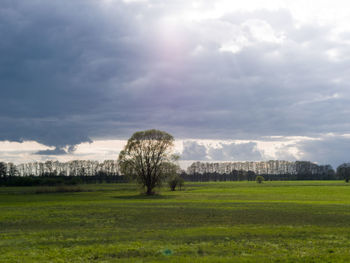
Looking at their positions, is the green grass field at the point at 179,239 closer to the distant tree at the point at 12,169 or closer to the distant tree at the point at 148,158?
the distant tree at the point at 148,158

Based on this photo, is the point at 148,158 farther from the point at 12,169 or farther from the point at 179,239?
the point at 12,169

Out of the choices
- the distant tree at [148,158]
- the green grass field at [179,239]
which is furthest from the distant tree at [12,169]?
the green grass field at [179,239]

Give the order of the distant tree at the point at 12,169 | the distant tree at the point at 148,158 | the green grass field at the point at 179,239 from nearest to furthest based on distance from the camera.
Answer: the green grass field at the point at 179,239
the distant tree at the point at 148,158
the distant tree at the point at 12,169

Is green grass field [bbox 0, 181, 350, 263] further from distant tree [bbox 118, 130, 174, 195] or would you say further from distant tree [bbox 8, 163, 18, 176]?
distant tree [bbox 8, 163, 18, 176]

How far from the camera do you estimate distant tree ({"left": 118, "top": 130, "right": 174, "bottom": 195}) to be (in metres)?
78.1

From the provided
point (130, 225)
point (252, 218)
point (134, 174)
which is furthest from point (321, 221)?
point (134, 174)

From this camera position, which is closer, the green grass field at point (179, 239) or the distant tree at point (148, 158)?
the green grass field at point (179, 239)

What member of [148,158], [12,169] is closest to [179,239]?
[148,158]

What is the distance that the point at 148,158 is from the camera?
3118 inches

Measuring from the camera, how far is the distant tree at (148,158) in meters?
78.1

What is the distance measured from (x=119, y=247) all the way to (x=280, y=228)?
38.7 ft

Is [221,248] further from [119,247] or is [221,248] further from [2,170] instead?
[2,170]

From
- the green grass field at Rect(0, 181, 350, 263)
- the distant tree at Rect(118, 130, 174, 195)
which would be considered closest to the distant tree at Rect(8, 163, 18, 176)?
the distant tree at Rect(118, 130, 174, 195)

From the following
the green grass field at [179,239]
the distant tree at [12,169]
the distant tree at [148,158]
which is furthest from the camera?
the distant tree at [12,169]
